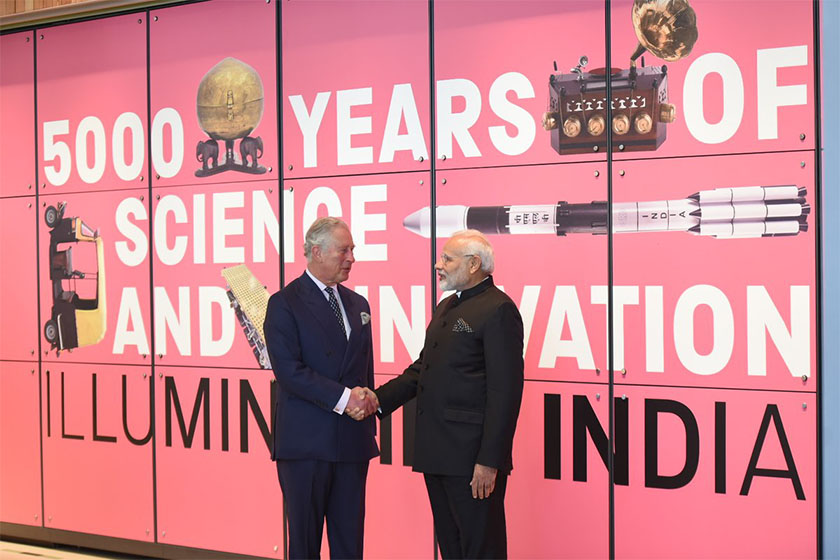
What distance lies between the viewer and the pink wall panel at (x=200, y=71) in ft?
15.1

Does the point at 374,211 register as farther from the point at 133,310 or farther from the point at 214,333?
the point at 133,310

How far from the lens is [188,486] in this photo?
15.7 feet

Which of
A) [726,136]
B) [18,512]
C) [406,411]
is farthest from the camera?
[18,512]

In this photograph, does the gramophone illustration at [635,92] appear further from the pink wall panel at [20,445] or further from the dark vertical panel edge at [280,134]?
the pink wall panel at [20,445]

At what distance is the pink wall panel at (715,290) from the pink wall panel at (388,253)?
994mm

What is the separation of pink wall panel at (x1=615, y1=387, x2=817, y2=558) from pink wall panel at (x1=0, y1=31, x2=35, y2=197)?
3.79m

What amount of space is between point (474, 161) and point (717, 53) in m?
1.19

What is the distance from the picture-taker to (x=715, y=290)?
146 inches

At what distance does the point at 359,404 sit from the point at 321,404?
0.50 ft

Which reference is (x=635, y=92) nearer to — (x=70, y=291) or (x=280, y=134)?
(x=280, y=134)

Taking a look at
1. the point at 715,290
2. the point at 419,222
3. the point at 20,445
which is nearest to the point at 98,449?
the point at 20,445

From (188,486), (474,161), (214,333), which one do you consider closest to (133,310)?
(214,333)

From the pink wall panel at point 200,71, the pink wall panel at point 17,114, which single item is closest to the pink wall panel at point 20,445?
the pink wall panel at point 17,114

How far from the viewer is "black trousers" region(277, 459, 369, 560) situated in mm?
3416
